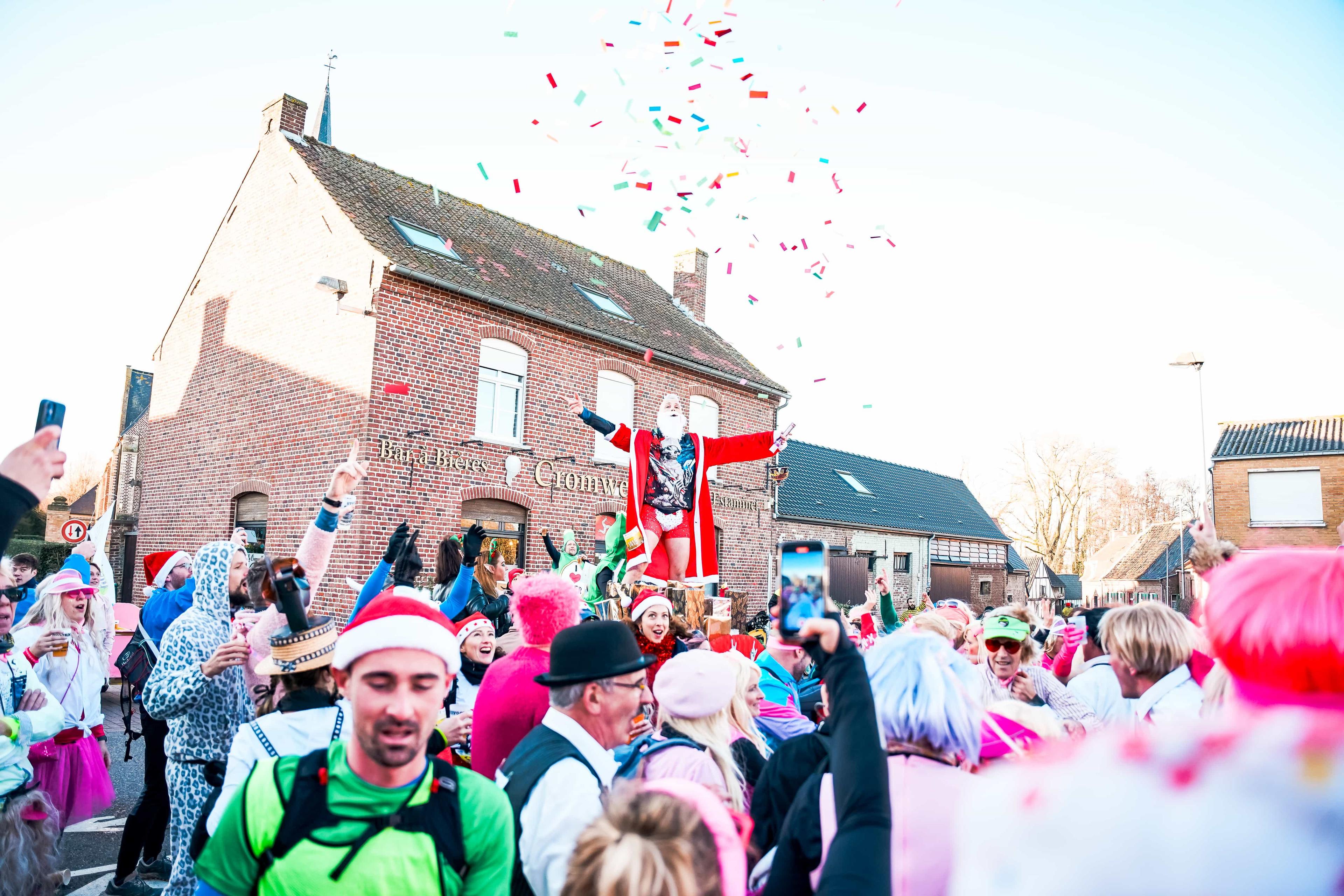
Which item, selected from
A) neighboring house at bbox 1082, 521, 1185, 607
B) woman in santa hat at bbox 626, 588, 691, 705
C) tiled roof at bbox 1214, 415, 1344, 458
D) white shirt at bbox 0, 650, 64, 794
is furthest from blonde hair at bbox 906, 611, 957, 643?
neighboring house at bbox 1082, 521, 1185, 607

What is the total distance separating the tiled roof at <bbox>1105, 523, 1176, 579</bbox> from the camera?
40312 millimetres

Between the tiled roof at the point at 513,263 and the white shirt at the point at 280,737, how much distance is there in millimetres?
10475

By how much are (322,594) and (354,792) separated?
10.8 metres

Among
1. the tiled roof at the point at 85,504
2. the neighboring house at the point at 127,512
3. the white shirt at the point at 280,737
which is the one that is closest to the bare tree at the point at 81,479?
the tiled roof at the point at 85,504

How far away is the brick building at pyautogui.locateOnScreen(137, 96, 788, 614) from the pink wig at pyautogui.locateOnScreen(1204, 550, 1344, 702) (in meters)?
11.4

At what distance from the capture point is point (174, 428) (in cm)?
1558

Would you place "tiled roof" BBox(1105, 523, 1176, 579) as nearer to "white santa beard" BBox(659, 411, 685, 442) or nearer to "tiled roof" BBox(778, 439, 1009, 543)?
"tiled roof" BBox(778, 439, 1009, 543)

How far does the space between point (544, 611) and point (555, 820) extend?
4.74ft

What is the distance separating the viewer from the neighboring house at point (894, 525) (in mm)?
21562

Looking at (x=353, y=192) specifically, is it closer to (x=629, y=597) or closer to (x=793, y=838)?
(x=629, y=597)

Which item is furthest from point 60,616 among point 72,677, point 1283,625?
point 1283,625

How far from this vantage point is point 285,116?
14.5 m

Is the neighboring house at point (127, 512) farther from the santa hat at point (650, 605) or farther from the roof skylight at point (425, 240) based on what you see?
the santa hat at point (650, 605)

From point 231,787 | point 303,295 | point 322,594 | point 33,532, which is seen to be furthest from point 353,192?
point 33,532
